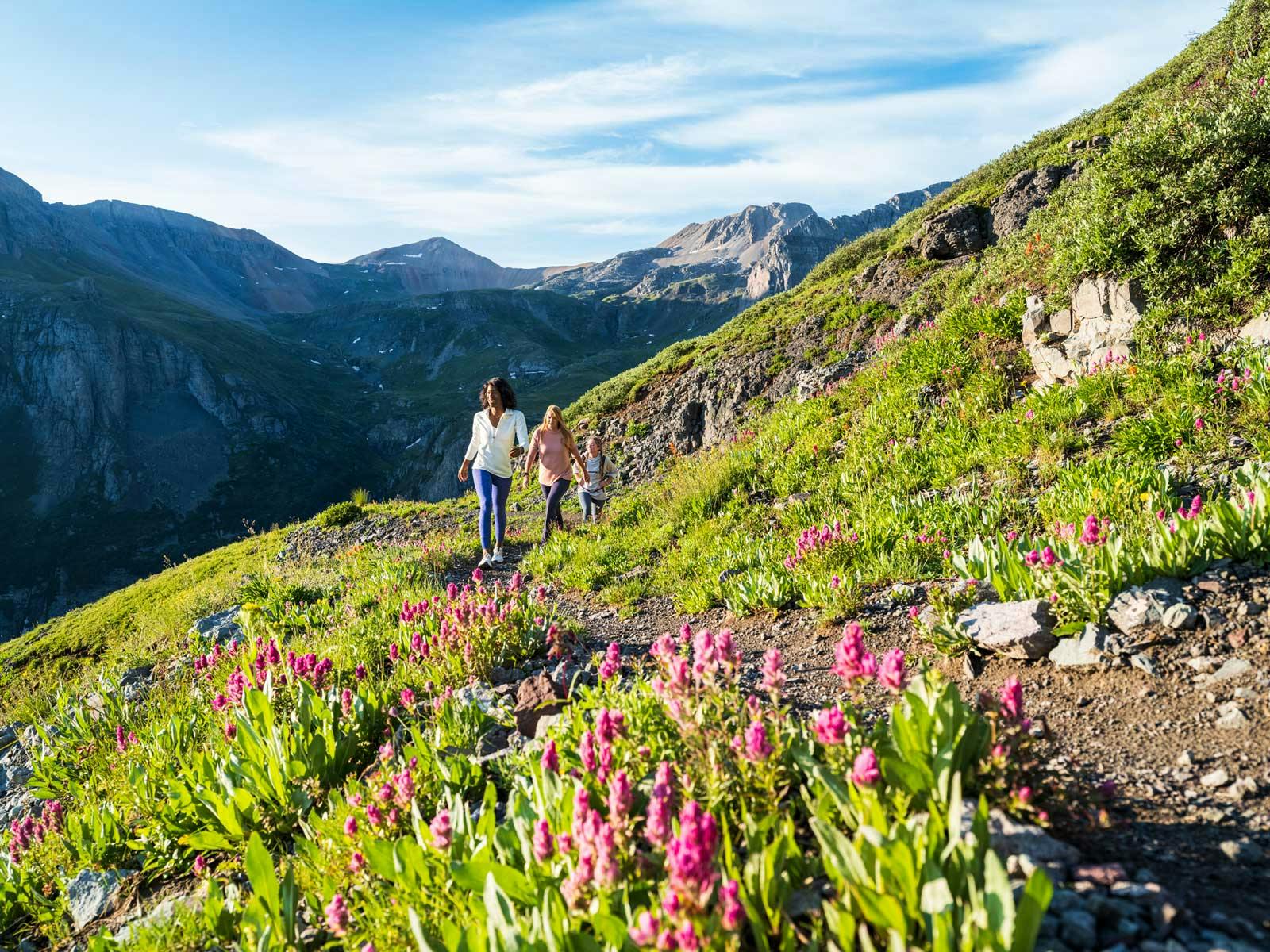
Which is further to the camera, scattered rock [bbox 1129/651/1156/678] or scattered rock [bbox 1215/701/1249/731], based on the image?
scattered rock [bbox 1129/651/1156/678]

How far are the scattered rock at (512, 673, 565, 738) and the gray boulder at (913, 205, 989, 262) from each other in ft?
67.7

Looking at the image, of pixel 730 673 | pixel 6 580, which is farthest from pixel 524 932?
pixel 6 580

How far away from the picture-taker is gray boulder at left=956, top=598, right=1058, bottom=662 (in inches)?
166

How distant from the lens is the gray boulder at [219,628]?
9233 mm

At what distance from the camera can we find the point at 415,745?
4043mm

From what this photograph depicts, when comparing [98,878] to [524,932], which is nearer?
[524,932]

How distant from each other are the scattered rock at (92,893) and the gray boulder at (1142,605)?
21.6 feet

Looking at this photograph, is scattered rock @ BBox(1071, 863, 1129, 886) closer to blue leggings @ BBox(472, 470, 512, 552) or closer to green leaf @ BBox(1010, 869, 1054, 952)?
green leaf @ BBox(1010, 869, 1054, 952)

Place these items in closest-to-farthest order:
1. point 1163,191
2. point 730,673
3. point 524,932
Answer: point 524,932 → point 730,673 → point 1163,191

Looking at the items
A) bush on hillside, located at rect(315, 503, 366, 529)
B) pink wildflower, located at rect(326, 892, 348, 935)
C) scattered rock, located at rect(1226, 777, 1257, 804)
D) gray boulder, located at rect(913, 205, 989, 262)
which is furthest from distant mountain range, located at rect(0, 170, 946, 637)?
scattered rock, located at rect(1226, 777, 1257, 804)

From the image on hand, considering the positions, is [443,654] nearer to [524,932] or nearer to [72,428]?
[524,932]

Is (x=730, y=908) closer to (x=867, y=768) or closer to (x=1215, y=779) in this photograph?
(x=867, y=768)

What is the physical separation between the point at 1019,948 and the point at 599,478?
459 inches

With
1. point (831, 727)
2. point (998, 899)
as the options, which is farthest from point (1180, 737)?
point (998, 899)
